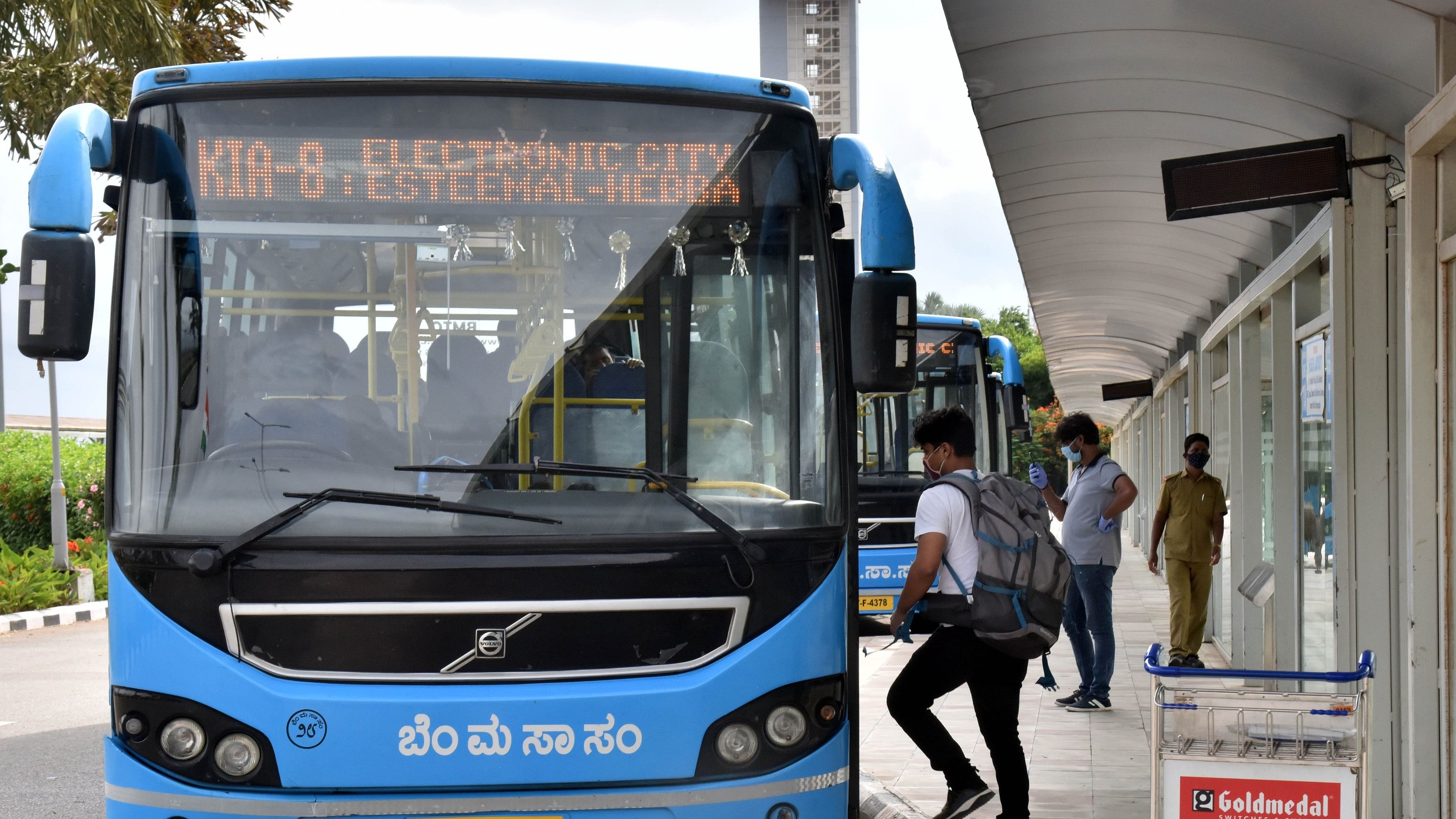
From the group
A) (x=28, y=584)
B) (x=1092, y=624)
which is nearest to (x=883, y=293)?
(x=1092, y=624)

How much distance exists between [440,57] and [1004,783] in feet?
11.5

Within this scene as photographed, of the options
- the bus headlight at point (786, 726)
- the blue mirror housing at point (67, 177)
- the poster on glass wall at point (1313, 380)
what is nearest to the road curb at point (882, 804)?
the bus headlight at point (786, 726)

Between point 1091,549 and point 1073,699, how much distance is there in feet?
3.45

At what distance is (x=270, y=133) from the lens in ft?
13.6

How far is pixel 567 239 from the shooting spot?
418 cm

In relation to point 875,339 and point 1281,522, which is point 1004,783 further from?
point 1281,522

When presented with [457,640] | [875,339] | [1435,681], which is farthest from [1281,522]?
[457,640]

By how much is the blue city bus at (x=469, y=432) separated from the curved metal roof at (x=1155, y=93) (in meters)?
1.94

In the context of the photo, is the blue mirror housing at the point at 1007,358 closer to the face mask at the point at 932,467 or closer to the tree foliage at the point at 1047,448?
the face mask at the point at 932,467

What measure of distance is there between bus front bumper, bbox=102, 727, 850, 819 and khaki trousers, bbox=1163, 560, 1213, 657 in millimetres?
7248

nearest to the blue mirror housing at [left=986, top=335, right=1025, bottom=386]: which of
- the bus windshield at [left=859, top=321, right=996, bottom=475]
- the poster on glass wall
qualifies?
the bus windshield at [left=859, top=321, right=996, bottom=475]

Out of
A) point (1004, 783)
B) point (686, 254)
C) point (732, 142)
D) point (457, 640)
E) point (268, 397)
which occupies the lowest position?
point (1004, 783)

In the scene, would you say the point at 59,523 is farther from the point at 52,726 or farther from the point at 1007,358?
the point at 1007,358

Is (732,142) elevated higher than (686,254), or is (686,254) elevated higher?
(732,142)
